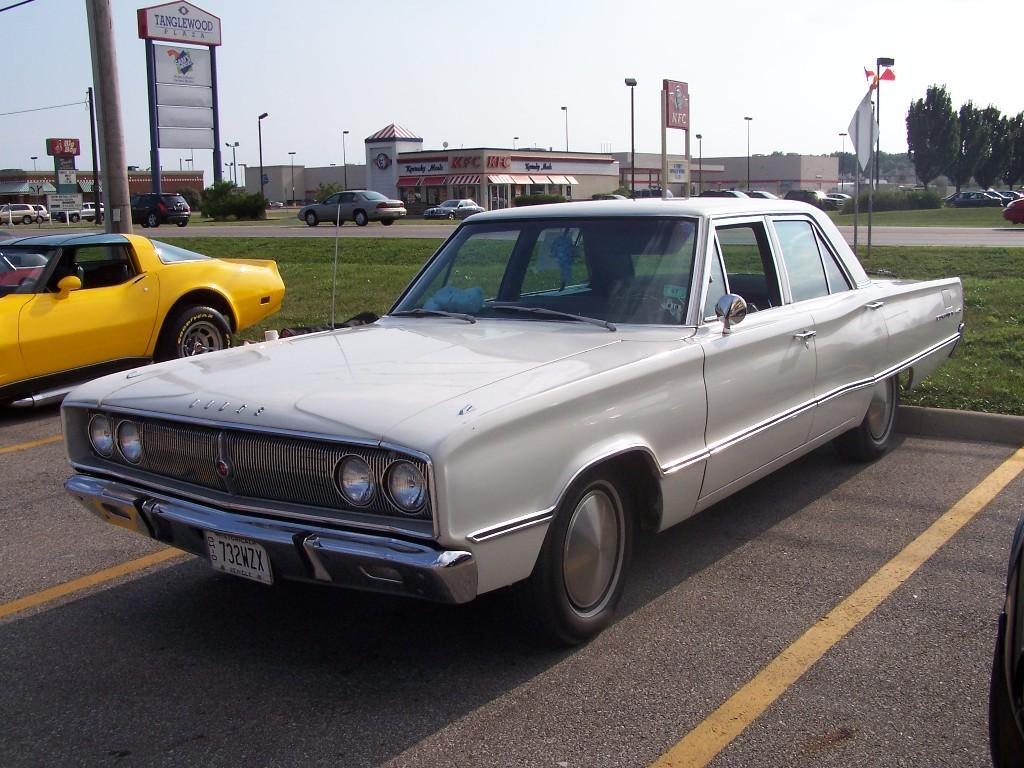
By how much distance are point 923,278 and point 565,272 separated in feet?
32.4

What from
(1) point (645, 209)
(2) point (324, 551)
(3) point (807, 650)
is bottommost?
(3) point (807, 650)

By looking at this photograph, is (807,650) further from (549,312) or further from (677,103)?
(677,103)

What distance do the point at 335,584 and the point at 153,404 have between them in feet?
3.50

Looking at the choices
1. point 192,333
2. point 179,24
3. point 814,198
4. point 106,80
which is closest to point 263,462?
point 192,333

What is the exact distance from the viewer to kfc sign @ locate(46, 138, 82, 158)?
75.3 meters

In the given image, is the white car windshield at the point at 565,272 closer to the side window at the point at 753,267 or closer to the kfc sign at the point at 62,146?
the side window at the point at 753,267

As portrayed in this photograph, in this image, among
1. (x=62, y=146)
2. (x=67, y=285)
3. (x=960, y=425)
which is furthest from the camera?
(x=62, y=146)

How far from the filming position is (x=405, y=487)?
3.35 m

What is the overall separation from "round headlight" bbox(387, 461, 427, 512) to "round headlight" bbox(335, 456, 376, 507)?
9cm

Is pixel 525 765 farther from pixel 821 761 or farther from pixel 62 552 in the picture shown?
pixel 62 552

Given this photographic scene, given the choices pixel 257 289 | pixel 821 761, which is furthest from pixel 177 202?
pixel 821 761

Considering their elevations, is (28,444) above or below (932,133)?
below

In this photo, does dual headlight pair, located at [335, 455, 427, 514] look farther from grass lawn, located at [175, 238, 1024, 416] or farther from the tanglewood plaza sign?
the tanglewood plaza sign

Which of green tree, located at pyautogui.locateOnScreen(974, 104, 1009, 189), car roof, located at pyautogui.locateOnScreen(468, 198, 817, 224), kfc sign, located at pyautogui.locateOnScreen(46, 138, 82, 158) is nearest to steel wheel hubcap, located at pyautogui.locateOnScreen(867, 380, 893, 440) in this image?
car roof, located at pyautogui.locateOnScreen(468, 198, 817, 224)
